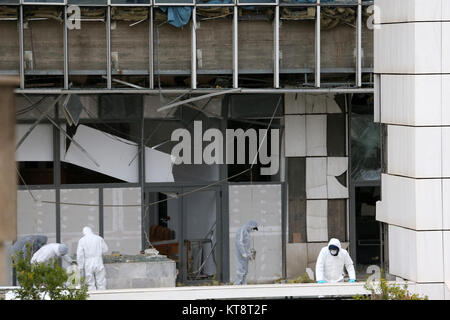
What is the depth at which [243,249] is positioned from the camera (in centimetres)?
Result: 2102

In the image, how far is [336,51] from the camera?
20672 mm

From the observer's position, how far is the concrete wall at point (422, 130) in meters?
14.8

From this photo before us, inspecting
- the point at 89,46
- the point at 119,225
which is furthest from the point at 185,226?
the point at 89,46

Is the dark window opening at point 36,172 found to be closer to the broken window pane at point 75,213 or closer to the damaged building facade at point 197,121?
the damaged building facade at point 197,121

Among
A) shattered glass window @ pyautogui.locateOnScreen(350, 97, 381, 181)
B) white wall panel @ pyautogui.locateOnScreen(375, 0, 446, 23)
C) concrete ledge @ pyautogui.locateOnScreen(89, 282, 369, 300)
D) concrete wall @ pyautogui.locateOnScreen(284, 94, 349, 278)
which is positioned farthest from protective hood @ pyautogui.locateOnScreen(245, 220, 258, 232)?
white wall panel @ pyautogui.locateOnScreen(375, 0, 446, 23)

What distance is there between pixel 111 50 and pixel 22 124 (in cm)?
243

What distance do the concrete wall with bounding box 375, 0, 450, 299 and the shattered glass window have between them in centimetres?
658

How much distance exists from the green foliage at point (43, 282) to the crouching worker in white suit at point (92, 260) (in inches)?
273

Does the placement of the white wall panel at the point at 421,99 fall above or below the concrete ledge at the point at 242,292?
above

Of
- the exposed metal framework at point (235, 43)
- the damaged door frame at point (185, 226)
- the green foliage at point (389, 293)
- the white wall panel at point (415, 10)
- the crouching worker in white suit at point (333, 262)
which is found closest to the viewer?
the green foliage at point (389, 293)

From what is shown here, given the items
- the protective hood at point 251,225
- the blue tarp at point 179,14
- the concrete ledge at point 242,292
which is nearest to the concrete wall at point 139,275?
the protective hood at point 251,225

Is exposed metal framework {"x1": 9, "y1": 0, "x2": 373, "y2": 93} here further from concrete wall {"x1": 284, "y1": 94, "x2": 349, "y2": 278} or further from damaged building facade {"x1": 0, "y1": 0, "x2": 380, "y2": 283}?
concrete wall {"x1": 284, "y1": 94, "x2": 349, "y2": 278}

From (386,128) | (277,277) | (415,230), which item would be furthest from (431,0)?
(277,277)

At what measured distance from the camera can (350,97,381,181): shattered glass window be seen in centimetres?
2203
